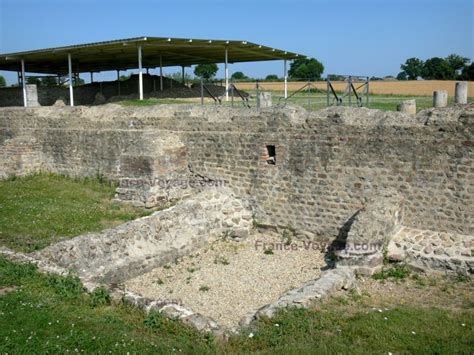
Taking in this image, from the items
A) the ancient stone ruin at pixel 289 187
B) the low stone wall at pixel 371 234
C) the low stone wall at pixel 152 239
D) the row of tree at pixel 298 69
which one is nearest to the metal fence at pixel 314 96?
the ancient stone ruin at pixel 289 187

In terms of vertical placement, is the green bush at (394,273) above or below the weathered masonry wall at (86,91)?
below

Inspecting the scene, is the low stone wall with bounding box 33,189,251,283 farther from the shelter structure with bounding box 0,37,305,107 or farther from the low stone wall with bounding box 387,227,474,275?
the shelter structure with bounding box 0,37,305,107

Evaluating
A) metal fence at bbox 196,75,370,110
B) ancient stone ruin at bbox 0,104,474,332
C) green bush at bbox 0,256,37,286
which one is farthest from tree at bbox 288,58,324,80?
green bush at bbox 0,256,37,286

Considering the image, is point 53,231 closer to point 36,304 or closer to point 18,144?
point 36,304

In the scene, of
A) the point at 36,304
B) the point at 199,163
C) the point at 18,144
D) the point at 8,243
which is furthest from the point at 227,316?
the point at 18,144

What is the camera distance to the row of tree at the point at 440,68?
39328 mm

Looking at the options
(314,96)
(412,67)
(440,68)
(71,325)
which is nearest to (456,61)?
(440,68)

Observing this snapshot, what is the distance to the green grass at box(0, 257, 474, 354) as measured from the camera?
16.8ft

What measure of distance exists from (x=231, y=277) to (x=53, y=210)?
176 inches

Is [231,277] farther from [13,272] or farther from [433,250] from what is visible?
[13,272]

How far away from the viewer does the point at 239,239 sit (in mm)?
10562

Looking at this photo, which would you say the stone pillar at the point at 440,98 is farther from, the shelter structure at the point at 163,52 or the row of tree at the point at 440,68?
the row of tree at the point at 440,68

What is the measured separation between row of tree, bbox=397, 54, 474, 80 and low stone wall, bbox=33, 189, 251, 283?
102 feet

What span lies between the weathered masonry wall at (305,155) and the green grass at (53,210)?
0.82 meters
